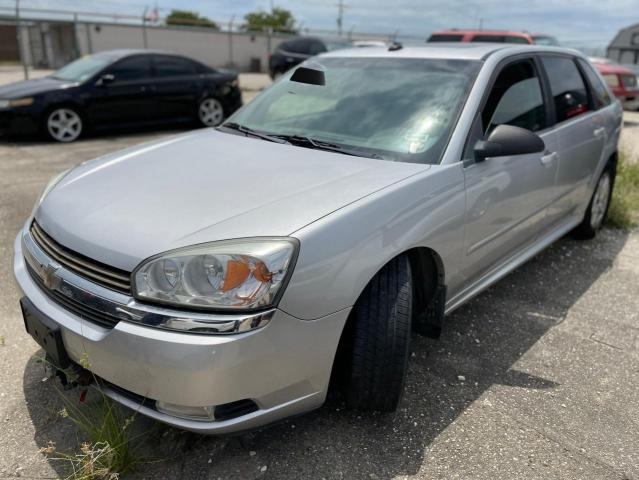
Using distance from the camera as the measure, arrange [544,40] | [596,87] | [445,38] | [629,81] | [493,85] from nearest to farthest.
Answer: [493,85]
[596,87]
[629,81]
[445,38]
[544,40]

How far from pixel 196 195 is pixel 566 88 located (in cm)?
286

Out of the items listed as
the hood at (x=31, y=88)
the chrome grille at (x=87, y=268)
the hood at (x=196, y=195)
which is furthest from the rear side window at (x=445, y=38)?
the chrome grille at (x=87, y=268)

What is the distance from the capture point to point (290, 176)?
7.75 feet

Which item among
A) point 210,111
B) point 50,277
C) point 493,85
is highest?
point 493,85

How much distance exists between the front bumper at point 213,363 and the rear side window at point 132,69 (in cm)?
712

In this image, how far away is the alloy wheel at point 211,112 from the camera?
9375 mm

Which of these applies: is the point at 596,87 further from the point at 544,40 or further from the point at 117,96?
the point at 544,40

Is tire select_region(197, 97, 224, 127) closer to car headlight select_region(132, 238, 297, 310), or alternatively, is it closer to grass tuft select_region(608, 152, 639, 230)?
grass tuft select_region(608, 152, 639, 230)

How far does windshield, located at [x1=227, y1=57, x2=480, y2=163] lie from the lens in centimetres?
267

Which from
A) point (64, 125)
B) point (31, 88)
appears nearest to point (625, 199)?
point (64, 125)

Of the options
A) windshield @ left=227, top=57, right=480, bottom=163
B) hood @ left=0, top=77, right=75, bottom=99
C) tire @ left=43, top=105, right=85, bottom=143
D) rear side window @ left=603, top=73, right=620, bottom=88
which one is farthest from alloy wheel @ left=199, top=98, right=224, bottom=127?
rear side window @ left=603, top=73, right=620, bottom=88

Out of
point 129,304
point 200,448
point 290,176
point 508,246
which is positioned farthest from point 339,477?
point 508,246

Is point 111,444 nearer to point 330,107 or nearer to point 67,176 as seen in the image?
point 67,176

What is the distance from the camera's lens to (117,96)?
27.1 ft
